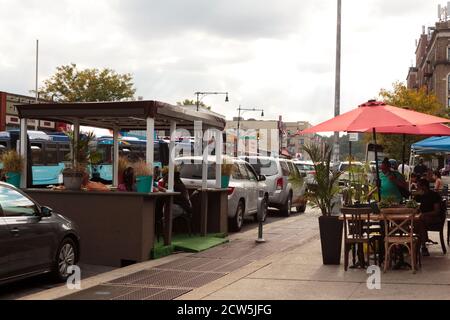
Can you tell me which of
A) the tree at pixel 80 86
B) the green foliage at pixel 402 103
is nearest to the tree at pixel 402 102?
the green foliage at pixel 402 103

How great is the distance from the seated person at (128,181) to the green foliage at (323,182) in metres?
3.19

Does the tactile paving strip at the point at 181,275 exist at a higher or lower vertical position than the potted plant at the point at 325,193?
lower

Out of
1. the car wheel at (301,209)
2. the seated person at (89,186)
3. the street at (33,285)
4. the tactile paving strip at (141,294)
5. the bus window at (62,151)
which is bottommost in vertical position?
the street at (33,285)

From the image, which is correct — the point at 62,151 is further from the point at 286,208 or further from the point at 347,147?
the point at 347,147

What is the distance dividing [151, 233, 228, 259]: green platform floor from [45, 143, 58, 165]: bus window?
55.4 feet

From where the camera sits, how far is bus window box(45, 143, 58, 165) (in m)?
28.5

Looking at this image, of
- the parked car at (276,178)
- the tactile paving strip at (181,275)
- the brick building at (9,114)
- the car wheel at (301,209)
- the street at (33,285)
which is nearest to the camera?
the tactile paving strip at (181,275)

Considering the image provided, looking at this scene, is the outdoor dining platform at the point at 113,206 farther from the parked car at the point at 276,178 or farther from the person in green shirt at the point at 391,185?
the parked car at the point at 276,178

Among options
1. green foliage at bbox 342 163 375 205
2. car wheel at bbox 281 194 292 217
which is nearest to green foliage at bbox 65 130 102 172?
green foliage at bbox 342 163 375 205

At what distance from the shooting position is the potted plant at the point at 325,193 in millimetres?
9836

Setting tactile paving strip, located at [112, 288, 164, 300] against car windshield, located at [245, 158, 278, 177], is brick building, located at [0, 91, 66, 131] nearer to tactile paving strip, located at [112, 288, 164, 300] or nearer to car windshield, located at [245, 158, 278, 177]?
car windshield, located at [245, 158, 278, 177]

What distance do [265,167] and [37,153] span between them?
13.1 m
